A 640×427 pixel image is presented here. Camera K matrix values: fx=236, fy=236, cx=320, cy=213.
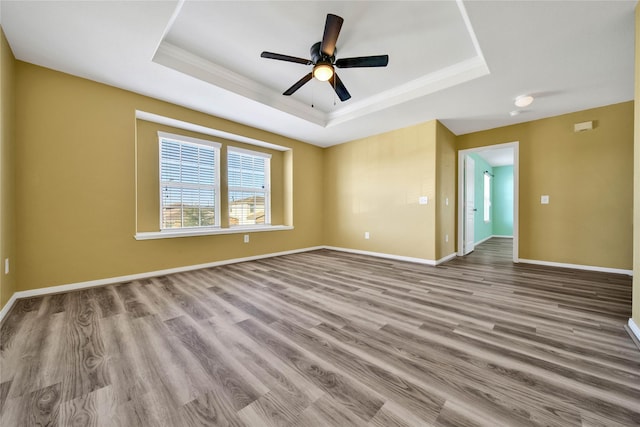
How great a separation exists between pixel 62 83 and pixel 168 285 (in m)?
2.61

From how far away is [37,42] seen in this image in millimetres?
2223

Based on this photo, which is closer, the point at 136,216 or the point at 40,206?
the point at 40,206

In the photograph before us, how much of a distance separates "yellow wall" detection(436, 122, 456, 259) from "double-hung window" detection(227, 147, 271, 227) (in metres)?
3.32

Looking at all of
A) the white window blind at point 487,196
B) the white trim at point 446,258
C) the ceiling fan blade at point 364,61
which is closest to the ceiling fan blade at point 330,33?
the ceiling fan blade at point 364,61

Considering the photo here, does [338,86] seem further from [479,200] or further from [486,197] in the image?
[486,197]

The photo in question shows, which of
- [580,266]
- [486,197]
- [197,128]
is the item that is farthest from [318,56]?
[486,197]

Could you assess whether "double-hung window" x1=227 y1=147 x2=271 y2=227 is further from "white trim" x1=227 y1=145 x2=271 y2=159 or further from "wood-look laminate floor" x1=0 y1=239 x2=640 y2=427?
"wood-look laminate floor" x1=0 y1=239 x2=640 y2=427

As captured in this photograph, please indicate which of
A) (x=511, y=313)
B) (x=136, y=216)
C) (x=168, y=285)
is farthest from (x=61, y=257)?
(x=511, y=313)

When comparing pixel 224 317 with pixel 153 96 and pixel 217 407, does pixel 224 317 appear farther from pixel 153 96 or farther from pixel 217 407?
pixel 153 96

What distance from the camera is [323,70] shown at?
2.36 m

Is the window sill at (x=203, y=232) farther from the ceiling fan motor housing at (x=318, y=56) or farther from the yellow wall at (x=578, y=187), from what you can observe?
the yellow wall at (x=578, y=187)

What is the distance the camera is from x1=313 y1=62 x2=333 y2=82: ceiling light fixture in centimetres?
232

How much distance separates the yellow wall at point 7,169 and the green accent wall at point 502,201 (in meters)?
10.9

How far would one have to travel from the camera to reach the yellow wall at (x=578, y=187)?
3408 mm
